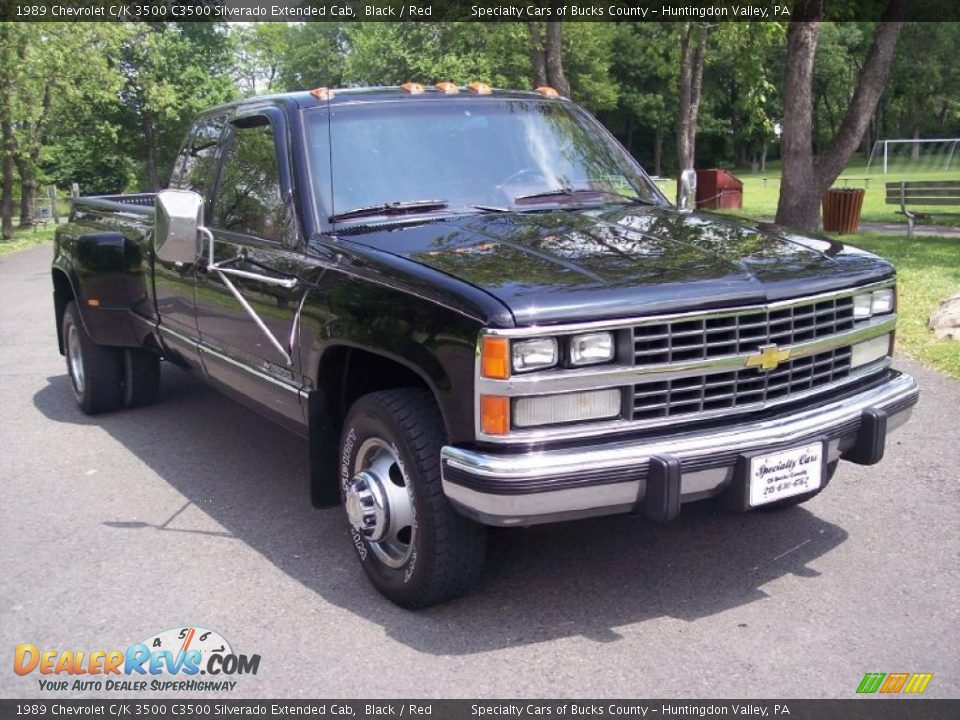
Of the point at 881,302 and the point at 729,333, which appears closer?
the point at 729,333

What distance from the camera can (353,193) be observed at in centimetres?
451

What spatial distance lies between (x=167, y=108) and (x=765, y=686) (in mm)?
35346

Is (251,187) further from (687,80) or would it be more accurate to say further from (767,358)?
(687,80)

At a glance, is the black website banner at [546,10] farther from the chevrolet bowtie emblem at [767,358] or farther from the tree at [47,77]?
the chevrolet bowtie emblem at [767,358]

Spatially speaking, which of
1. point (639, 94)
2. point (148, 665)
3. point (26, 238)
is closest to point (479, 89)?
point (148, 665)

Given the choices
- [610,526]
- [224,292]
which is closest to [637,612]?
[610,526]

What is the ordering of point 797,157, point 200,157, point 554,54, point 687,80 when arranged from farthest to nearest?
point 687,80, point 554,54, point 797,157, point 200,157

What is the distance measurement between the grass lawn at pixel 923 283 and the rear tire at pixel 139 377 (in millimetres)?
5766

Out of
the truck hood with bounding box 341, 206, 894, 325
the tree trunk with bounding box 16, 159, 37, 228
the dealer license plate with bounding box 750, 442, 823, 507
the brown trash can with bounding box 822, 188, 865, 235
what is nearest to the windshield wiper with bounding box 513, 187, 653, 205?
the truck hood with bounding box 341, 206, 894, 325

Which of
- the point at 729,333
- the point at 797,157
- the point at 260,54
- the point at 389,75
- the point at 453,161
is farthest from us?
the point at 260,54

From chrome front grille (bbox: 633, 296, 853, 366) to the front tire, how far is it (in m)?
0.83

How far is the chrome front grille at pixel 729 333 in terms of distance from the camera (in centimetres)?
352

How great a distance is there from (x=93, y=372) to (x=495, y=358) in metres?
4.56

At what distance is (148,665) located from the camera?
3.69 m
